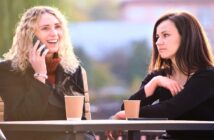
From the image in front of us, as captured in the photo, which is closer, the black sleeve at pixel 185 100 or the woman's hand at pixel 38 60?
the black sleeve at pixel 185 100

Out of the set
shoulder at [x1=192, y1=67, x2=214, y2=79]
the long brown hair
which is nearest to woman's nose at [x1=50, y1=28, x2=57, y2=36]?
the long brown hair

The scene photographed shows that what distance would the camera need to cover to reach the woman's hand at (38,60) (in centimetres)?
252

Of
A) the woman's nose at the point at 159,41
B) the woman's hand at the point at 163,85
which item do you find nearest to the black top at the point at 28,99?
the woman's hand at the point at 163,85

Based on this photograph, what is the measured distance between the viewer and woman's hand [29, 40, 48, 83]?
8.26ft

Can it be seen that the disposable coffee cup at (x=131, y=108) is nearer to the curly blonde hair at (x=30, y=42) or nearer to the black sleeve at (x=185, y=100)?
the black sleeve at (x=185, y=100)

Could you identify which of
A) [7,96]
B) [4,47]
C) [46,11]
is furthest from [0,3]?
[7,96]

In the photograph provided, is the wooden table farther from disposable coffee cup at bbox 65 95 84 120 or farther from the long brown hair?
the long brown hair

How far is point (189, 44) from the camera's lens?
2514mm

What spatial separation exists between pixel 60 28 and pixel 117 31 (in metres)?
6.48

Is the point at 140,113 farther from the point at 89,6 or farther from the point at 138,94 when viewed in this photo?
the point at 89,6

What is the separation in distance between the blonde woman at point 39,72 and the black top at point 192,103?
41 centimetres

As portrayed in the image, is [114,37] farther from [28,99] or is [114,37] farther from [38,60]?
[28,99]

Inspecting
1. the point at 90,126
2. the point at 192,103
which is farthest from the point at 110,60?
the point at 90,126

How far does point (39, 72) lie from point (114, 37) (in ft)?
22.4
